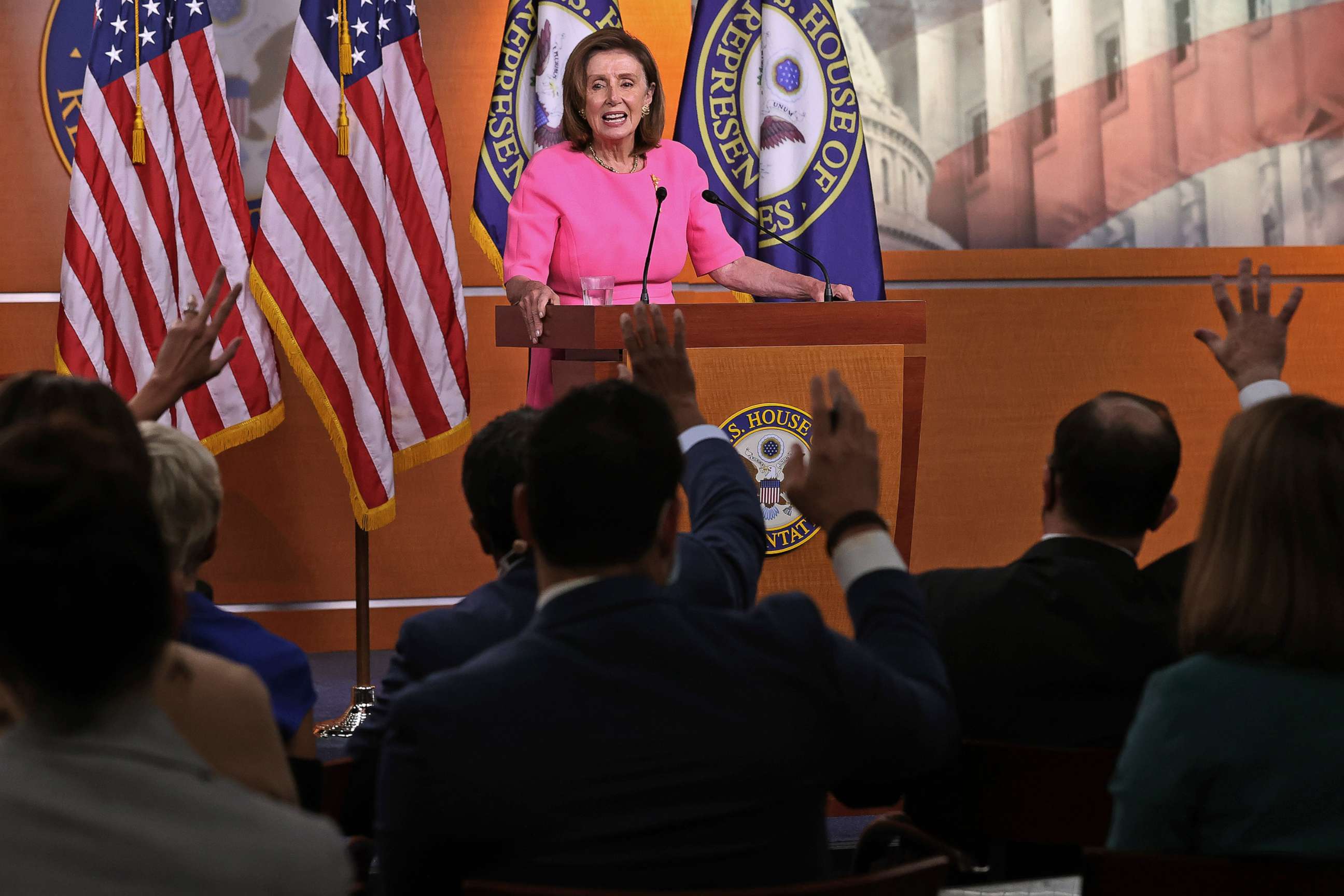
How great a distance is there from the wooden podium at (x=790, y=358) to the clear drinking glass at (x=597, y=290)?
0.18m

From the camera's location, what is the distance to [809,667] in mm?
1250

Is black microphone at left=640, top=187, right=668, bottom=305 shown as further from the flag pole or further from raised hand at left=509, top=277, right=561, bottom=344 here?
the flag pole

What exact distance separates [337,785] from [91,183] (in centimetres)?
296

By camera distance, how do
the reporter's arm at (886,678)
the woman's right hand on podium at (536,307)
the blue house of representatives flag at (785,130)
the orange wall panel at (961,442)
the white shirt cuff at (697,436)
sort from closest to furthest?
1. the reporter's arm at (886,678)
2. the white shirt cuff at (697,436)
3. the woman's right hand on podium at (536,307)
4. the blue house of representatives flag at (785,130)
5. the orange wall panel at (961,442)

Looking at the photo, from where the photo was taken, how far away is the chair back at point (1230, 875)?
3.92 ft

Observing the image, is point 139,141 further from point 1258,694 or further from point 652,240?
point 1258,694

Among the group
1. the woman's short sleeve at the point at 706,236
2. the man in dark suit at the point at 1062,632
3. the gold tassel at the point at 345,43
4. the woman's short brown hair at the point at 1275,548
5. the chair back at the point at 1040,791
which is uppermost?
the gold tassel at the point at 345,43

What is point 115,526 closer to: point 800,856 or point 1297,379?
point 800,856

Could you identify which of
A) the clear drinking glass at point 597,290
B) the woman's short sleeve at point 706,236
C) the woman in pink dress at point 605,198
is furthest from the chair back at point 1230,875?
the woman's short sleeve at point 706,236

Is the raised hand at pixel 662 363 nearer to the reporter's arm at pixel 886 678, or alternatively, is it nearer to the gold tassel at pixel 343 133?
the reporter's arm at pixel 886 678

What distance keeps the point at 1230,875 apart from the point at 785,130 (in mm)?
3582

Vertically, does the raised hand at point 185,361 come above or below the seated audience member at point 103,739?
above

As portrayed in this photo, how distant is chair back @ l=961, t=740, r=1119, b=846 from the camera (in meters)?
1.56

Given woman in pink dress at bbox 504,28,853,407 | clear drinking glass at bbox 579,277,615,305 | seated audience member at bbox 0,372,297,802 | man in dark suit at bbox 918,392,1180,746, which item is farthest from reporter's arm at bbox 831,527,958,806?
woman in pink dress at bbox 504,28,853,407
